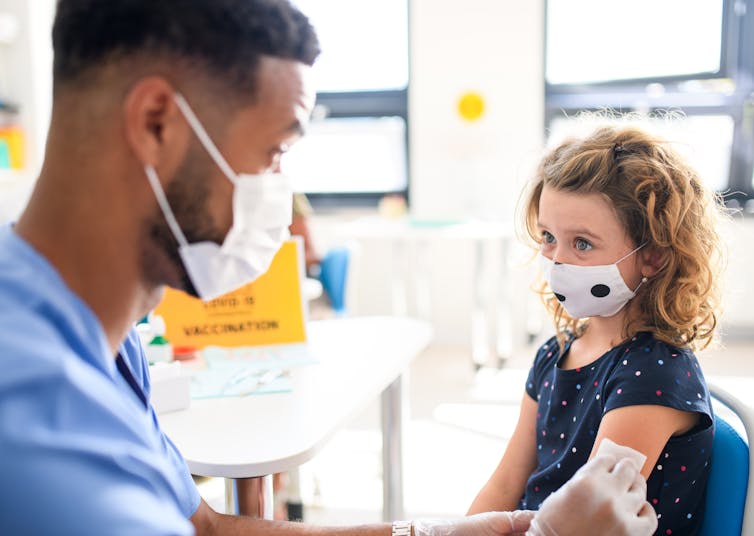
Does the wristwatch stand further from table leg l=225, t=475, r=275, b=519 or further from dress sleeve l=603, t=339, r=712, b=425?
dress sleeve l=603, t=339, r=712, b=425

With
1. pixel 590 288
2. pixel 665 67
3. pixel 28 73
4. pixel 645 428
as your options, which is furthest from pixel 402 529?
pixel 28 73

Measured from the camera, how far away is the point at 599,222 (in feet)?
3.78

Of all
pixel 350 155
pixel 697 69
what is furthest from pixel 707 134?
pixel 350 155

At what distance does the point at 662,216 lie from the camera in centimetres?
115

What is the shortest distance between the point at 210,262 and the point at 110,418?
226mm

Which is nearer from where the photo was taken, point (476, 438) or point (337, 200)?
point (476, 438)

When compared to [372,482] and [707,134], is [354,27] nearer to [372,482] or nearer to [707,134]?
[707,134]

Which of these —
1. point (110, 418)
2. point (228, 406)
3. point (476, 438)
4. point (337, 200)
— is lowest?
point (476, 438)

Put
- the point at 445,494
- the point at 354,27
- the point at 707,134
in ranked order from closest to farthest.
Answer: the point at 445,494, the point at 707,134, the point at 354,27

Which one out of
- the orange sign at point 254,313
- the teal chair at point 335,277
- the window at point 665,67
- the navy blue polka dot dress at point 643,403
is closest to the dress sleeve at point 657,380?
the navy blue polka dot dress at point 643,403

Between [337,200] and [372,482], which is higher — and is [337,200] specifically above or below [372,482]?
above

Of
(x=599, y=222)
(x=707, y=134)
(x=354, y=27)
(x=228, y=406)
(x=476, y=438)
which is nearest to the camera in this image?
(x=599, y=222)

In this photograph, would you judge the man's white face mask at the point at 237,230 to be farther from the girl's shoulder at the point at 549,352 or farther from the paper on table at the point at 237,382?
the girl's shoulder at the point at 549,352

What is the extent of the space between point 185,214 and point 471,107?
3.66 m
